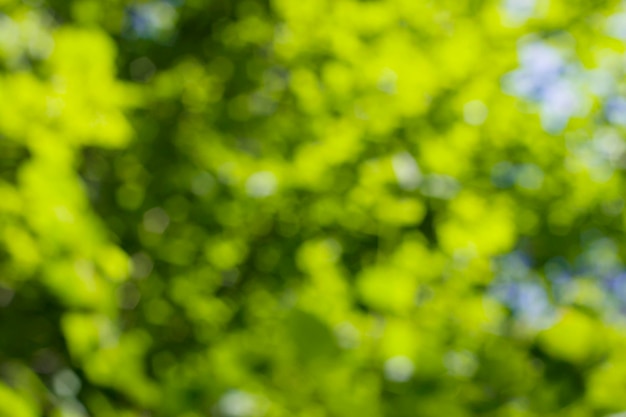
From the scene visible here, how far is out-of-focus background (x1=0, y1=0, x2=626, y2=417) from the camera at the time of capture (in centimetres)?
65

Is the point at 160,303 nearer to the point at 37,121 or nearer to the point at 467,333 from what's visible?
the point at 37,121

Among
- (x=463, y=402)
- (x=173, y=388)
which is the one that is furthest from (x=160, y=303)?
(x=463, y=402)

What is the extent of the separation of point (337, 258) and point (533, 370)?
0.76 meters

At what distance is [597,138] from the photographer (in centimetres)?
170

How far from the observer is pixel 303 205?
4.56 ft

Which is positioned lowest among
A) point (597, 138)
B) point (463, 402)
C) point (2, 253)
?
point (463, 402)

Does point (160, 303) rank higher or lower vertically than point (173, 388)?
higher

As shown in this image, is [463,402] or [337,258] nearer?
[463,402]

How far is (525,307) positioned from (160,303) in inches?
38.5

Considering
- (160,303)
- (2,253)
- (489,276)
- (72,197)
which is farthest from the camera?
(160,303)

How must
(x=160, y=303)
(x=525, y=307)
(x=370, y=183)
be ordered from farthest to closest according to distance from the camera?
(x=525, y=307), (x=160, y=303), (x=370, y=183)

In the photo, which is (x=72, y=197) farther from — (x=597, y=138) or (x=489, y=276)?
(x=597, y=138)

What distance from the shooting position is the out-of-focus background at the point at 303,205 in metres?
0.65

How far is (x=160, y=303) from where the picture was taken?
151cm
